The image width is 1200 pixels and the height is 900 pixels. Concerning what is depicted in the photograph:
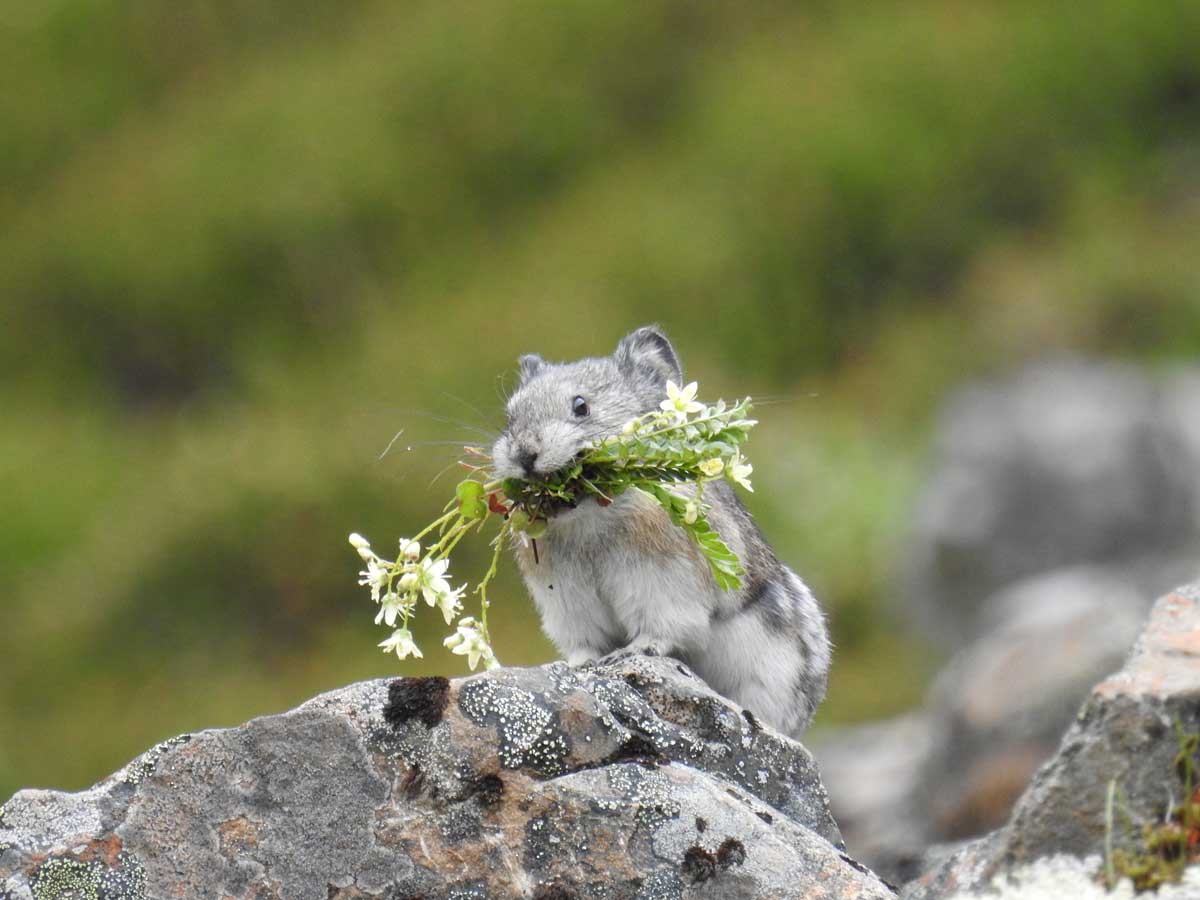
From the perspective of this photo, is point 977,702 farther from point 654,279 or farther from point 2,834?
point 654,279

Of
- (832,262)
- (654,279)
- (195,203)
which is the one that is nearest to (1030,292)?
(832,262)

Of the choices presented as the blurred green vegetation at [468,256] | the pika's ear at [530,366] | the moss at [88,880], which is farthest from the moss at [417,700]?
the blurred green vegetation at [468,256]

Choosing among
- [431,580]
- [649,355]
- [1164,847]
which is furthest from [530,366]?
[1164,847]

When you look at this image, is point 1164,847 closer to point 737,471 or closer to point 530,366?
point 737,471

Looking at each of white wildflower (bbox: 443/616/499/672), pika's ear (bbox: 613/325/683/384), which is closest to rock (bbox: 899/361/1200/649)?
pika's ear (bbox: 613/325/683/384)

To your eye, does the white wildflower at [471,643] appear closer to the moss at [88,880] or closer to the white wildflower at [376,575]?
the white wildflower at [376,575]

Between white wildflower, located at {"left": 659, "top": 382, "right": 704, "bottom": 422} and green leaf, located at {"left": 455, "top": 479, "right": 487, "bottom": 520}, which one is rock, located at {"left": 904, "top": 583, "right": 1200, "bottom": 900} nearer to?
white wildflower, located at {"left": 659, "top": 382, "right": 704, "bottom": 422}

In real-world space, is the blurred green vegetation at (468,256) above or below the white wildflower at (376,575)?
above

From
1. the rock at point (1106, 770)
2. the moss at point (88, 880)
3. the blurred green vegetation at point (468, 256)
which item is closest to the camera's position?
the rock at point (1106, 770)
